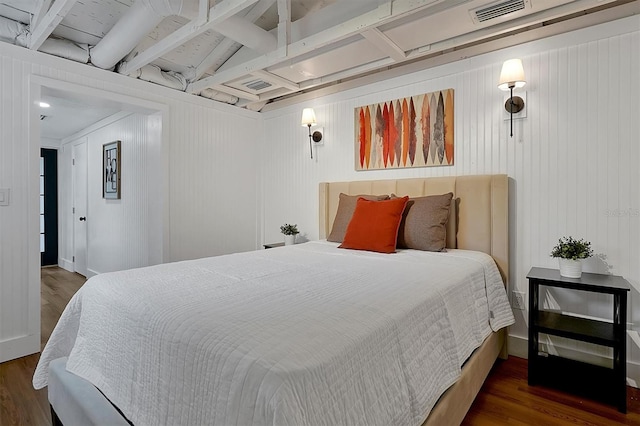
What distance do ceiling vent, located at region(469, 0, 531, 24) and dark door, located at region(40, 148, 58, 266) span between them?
6715 millimetres

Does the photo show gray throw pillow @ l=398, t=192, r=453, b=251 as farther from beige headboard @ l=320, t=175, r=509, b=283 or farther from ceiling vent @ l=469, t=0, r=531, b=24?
ceiling vent @ l=469, t=0, r=531, b=24

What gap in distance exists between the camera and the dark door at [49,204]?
5816 mm

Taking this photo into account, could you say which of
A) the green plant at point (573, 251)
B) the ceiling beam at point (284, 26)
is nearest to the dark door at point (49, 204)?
the ceiling beam at point (284, 26)

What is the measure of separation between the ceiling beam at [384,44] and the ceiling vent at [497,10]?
0.54 m

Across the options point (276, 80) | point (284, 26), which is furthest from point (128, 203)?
point (284, 26)

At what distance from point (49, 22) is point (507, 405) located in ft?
11.7

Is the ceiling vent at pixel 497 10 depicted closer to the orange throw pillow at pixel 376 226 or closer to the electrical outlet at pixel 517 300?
the orange throw pillow at pixel 376 226

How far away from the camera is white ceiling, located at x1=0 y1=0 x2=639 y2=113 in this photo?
206cm

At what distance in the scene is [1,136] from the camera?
242 centimetres

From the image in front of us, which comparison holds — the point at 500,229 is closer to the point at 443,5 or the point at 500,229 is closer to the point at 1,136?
the point at 443,5

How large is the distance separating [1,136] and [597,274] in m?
4.09

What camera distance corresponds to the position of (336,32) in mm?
2281

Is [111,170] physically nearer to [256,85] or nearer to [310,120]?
[256,85]

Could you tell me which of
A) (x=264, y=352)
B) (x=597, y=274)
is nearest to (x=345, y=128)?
(x=597, y=274)
